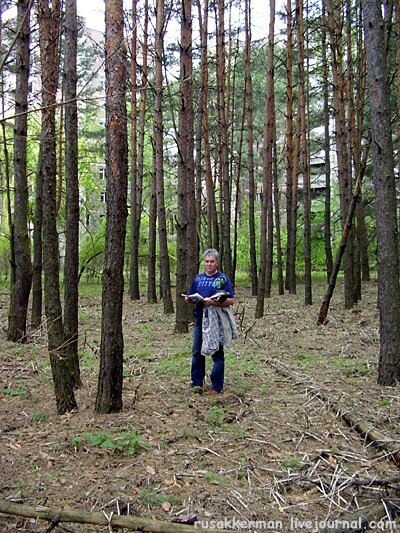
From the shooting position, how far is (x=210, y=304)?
5.91m

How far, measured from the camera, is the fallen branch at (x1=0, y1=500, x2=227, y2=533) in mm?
2959

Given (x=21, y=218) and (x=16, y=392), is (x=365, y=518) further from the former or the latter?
(x=21, y=218)

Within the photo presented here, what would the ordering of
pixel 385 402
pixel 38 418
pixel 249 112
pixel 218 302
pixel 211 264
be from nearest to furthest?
pixel 38 418
pixel 385 402
pixel 218 302
pixel 211 264
pixel 249 112

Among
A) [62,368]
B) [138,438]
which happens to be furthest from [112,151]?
[138,438]

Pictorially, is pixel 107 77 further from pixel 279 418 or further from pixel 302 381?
pixel 302 381

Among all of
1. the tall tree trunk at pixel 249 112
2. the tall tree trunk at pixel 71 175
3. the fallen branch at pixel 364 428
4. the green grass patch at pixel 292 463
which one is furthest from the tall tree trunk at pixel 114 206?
the tall tree trunk at pixel 249 112

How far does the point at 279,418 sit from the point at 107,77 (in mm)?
3774

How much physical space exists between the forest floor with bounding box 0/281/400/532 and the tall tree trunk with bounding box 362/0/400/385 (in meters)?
0.51

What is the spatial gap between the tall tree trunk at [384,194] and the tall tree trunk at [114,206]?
3128 millimetres

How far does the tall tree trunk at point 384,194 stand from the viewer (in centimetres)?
609

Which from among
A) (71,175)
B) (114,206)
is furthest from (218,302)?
(71,175)

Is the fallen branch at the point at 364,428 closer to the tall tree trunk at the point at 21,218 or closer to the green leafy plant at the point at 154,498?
the green leafy plant at the point at 154,498

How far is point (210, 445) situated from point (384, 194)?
370cm

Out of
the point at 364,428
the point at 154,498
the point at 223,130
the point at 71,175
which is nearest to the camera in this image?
the point at 154,498
